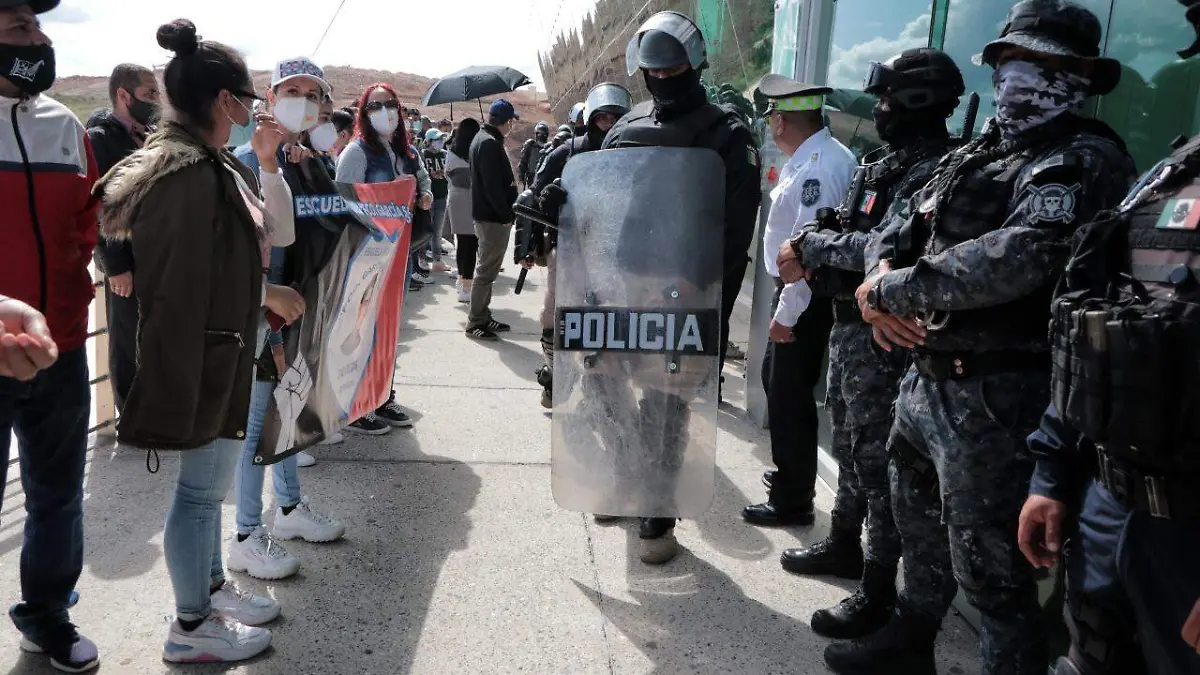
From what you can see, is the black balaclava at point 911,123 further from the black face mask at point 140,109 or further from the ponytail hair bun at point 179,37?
the black face mask at point 140,109

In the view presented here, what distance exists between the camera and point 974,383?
2.06 m

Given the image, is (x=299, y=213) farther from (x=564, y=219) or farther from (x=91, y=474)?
(x=91, y=474)

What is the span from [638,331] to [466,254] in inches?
224

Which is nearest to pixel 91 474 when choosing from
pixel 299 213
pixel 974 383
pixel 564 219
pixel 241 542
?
pixel 241 542

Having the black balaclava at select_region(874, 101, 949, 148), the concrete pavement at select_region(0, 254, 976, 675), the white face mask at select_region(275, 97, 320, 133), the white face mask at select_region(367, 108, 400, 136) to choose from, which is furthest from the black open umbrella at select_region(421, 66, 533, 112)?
the black balaclava at select_region(874, 101, 949, 148)

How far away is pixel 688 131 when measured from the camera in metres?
3.15

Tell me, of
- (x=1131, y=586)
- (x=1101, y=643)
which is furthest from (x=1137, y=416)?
(x=1101, y=643)

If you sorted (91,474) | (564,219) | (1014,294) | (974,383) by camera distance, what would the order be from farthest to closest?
(91,474) < (564,219) < (974,383) < (1014,294)

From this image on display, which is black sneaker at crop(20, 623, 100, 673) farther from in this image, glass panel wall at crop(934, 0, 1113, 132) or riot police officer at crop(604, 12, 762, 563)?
glass panel wall at crop(934, 0, 1113, 132)

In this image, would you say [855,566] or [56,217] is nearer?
[56,217]

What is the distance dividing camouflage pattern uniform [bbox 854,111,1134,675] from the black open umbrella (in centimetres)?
815

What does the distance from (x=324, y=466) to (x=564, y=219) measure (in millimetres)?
2043

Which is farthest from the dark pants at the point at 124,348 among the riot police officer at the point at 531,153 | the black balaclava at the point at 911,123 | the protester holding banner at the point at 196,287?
the riot police officer at the point at 531,153

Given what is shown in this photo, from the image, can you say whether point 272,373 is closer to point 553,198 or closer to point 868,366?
point 553,198
